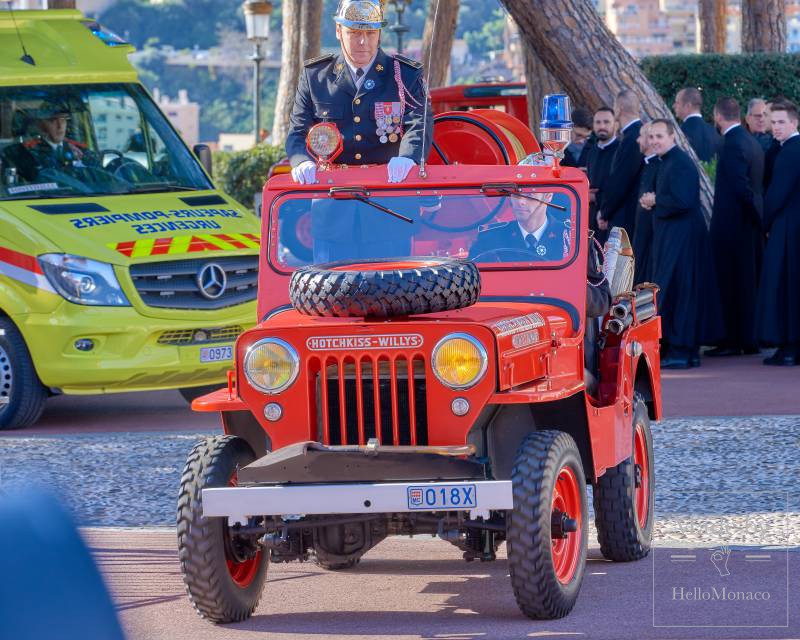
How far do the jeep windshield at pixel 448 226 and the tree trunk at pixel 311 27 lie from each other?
24.7 m

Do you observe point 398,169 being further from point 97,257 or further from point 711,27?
point 711,27

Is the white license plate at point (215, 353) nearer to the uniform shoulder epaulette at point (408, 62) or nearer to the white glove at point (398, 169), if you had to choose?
the uniform shoulder epaulette at point (408, 62)

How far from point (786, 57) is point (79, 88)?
14.5 meters

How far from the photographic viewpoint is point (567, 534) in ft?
19.6

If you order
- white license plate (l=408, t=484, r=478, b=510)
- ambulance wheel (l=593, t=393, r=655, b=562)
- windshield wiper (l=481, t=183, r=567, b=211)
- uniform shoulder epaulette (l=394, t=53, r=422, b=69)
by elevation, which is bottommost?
ambulance wheel (l=593, t=393, r=655, b=562)

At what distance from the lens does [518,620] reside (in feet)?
19.5

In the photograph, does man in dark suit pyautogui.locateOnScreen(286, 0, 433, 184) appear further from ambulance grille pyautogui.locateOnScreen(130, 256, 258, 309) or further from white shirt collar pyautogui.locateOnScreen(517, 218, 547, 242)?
ambulance grille pyautogui.locateOnScreen(130, 256, 258, 309)

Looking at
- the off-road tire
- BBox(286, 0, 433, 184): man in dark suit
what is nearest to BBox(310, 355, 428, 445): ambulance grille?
BBox(286, 0, 433, 184): man in dark suit

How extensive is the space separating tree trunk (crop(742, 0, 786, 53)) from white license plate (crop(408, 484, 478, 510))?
2483 cm

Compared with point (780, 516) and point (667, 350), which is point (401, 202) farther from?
point (667, 350)

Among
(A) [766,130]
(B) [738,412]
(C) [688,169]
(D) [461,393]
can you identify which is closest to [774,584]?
(D) [461,393]

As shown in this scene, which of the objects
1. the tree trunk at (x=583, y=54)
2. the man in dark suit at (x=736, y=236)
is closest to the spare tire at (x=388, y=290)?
the man in dark suit at (x=736, y=236)

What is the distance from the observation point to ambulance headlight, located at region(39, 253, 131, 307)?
10.9 meters

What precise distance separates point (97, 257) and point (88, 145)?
4.79 feet
